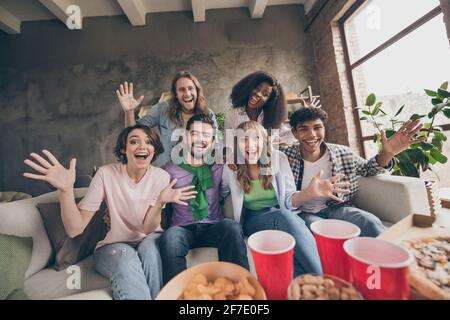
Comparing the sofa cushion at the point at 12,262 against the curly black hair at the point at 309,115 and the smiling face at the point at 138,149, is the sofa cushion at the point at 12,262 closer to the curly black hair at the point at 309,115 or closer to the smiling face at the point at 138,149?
the smiling face at the point at 138,149

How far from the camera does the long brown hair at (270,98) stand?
179cm

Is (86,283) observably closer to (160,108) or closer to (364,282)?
(364,282)

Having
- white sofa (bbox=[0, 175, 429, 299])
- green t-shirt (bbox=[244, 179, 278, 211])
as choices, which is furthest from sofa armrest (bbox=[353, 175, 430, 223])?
green t-shirt (bbox=[244, 179, 278, 211])

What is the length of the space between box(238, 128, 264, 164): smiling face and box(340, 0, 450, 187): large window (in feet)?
7.10

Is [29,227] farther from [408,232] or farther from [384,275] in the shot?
[408,232]

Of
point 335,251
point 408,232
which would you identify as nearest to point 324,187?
point 408,232

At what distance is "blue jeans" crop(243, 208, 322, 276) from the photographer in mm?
775

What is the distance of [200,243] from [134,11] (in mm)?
3793

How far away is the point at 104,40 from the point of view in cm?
372

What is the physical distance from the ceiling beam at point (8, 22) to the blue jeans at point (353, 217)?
5118 mm

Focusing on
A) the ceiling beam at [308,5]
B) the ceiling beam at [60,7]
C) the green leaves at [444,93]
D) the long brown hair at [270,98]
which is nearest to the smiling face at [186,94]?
the long brown hair at [270,98]

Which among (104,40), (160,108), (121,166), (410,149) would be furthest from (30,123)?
(410,149)

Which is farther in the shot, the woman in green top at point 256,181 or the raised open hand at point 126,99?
the raised open hand at point 126,99
